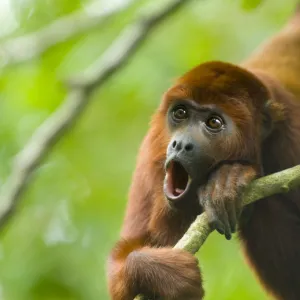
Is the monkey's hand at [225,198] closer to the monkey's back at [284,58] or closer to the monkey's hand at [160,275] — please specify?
the monkey's hand at [160,275]

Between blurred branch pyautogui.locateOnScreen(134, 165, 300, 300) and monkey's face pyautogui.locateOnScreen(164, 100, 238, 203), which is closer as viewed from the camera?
blurred branch pyautogui.locateOnScreen(134, 165, 300, 300)

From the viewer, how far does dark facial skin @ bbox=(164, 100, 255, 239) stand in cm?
395

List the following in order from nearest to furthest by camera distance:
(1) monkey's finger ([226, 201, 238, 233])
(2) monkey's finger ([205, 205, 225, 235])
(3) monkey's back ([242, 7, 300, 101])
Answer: (2) monkey's finger ([205, 205, 225, 235]), (1) monkey's finger ([226, 201, 238, 233]), (3) monkey's back ([242, 7, 300, 101])

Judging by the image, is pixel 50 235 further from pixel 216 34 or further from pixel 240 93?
Result: pixel 240 93

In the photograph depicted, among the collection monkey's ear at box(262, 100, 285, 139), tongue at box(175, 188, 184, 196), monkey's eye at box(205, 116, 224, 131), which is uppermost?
monkey's eye at box(205, 116, 224, 131)

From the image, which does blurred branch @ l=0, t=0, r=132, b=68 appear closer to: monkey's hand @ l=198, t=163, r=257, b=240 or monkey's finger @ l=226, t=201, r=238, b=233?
monkey's hand @ l=198, t=163, r=257, b=240

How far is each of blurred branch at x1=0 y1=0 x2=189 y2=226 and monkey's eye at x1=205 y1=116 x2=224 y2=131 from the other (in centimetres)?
63

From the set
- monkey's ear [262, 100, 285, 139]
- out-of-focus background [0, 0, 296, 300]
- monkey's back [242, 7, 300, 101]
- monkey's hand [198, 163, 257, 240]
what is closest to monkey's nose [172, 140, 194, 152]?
monkey's hand [198, 163, 257, 240]

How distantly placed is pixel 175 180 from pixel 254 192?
1.64 feet

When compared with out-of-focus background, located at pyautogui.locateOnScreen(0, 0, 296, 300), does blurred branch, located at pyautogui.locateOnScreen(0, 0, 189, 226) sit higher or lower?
higher

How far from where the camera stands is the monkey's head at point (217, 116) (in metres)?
4.29

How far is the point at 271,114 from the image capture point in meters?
4.45

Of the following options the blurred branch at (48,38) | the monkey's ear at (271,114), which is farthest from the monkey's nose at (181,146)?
the blurred branch at (48,38)

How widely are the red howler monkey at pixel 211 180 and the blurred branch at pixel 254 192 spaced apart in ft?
0.18
